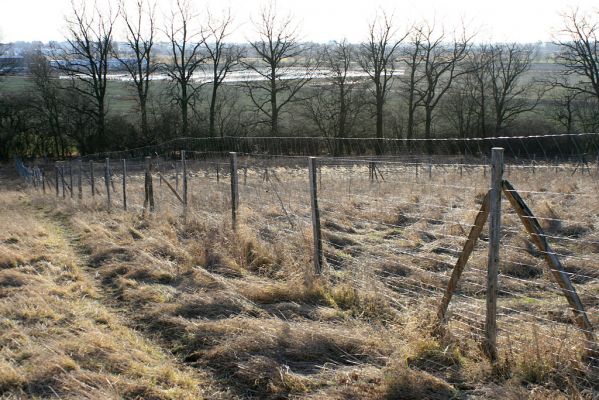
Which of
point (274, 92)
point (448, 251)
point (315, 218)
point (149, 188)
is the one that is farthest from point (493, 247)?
point (274, 92)

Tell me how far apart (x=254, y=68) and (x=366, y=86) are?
8.79 meters

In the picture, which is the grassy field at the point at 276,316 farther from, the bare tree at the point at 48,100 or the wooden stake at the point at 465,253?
the bare tree at the point at 48,100

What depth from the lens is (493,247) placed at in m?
4.14

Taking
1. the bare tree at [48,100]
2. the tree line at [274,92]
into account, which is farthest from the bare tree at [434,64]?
the bare tree at [48,100]

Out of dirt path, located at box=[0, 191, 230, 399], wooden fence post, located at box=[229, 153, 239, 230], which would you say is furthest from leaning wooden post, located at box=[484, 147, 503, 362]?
wooden fence post, located at box=[229, 153, 239, 230]

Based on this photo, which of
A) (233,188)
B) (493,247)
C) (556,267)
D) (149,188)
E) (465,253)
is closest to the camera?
(556,267)

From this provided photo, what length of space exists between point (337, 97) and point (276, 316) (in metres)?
39.5

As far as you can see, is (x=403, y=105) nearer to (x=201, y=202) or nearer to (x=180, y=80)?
(x=180, y=80)

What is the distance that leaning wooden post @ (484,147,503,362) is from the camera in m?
4.05

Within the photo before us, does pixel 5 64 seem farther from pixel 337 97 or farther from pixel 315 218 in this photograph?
pixel 315 218

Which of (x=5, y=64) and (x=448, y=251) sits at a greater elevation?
(x=5, y=64)

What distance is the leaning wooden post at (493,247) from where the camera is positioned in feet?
13.3

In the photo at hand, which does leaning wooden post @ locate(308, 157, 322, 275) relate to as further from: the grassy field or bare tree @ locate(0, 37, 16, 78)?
bare tree @ locate(0, 37, 16, 78)

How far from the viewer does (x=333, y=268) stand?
6996 millimetres
